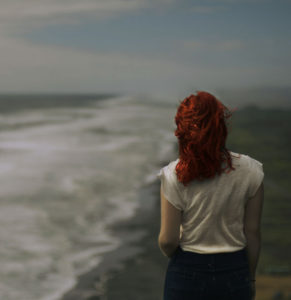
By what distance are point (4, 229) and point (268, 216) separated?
4.59 meters

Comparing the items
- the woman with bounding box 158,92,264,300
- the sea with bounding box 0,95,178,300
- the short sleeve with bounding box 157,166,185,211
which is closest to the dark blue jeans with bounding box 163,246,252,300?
the woman with bounding box 158,92,264,300

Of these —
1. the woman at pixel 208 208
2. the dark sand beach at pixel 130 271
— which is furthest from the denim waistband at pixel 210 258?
the dark sand beach at pixel 130 271

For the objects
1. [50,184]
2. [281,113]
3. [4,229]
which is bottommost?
[281,113]

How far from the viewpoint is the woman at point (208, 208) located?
196cm

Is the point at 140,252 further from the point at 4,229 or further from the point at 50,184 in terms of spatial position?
the point at 50,184

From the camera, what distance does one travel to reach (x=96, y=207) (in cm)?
992

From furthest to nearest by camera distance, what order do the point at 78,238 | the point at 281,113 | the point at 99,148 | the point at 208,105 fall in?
the point at 281,113 < the point at 99,148 < the point at 78,238 < the point at 208,105

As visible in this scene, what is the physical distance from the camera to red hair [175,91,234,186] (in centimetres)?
195

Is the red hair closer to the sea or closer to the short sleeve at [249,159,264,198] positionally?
the short sleeve at [249,159,264,198]

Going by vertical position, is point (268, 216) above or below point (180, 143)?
below

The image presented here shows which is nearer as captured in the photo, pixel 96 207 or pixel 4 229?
pixel 4 229

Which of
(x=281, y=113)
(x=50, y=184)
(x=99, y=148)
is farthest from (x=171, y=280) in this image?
(x=281, y=113)

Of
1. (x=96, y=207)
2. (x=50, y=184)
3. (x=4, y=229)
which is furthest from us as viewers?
(x=50, y=184)

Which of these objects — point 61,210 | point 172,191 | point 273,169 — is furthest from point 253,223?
point 273,169
